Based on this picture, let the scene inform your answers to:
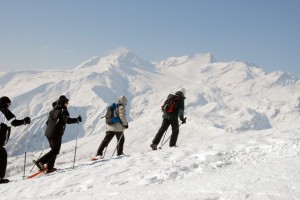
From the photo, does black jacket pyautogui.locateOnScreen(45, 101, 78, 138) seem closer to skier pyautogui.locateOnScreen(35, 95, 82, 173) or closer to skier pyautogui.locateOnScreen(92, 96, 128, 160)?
skier pyautogui.locateOnScreen(35, 95, 82, 173)

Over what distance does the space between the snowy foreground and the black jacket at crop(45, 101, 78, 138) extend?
1.44 m

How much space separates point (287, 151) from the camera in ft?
34.7

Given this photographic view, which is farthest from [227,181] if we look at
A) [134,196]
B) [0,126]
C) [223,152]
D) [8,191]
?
[0,126]

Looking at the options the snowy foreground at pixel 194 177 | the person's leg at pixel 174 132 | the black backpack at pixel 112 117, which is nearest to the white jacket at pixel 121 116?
the black backpack at pixel 112 117

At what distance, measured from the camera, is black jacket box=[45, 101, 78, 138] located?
41.4 ft

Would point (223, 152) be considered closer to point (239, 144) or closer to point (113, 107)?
point (239, 144)

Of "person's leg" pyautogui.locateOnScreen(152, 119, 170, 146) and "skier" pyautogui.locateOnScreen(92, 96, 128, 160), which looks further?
"person's leg" pyautogui.locateOnScreen(152, 119, 170, 146)

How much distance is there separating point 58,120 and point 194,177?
5562mm

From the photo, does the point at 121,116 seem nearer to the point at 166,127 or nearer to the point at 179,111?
the point at 166,127

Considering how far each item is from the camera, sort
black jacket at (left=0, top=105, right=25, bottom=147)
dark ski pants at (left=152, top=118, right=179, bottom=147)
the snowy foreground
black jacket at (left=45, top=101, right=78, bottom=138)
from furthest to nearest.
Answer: dark ski pants at (left=152, top=118, right=179, bottom=147) < black jacket at (left=45, top=101, right=78, bottom=138) < black jacket at (left=0, top=105, right=25, bottom=147) < the snowy foreground

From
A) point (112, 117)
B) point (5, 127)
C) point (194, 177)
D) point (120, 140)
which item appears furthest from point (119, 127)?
point (194, 177)

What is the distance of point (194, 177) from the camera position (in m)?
9.08

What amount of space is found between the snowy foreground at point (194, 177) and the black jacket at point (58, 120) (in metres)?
1.44

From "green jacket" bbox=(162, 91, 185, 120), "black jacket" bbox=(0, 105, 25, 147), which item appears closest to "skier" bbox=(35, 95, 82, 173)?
"black jacket" bbox=(0, 105, 25, 147)
